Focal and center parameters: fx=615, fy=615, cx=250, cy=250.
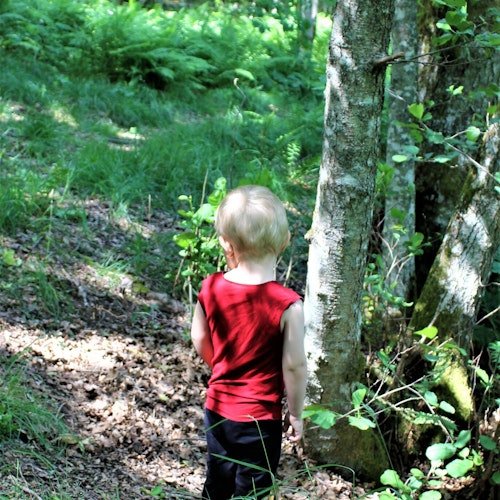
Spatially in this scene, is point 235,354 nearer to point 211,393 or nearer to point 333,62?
point 211,393

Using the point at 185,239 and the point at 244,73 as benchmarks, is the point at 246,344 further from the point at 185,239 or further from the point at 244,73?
the point at 244,73

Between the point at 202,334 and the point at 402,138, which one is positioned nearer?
the point at 202,334

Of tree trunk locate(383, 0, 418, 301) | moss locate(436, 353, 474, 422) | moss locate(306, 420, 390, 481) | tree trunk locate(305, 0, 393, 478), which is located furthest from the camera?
tree trunk locate(383, 0, 418, 301)

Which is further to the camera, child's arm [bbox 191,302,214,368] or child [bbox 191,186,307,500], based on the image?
child's arm [bbox 191,302,214,368]

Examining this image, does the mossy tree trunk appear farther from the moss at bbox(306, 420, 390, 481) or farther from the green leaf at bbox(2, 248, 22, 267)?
the green leaf at bbox(2, 248, 22, 267)

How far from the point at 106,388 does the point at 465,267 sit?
2380 millimetres

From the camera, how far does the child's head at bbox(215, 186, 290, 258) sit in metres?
2.28

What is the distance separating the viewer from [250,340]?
2357mm

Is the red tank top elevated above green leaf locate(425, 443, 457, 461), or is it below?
above

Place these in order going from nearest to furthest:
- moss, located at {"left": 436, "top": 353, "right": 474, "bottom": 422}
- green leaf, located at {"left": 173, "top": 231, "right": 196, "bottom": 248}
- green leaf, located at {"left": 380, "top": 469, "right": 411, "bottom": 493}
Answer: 1. green leaf, located at {"left": 380, "top": 469, "right": 411, "bottom": 493}
2. moss, located at {"left": 436, "top": 353, "right": 474, "bottom": 422}
3. green leaf, located at {"left": 173, "top": 231, "right": 196, "bottom": 248}

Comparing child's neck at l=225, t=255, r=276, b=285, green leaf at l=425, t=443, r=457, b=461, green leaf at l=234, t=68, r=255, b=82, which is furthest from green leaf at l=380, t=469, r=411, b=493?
green leaf at l=234, t=68, r=255, b=82

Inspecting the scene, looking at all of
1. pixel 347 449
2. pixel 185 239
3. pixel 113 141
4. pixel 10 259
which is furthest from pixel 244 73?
pixel 347 449

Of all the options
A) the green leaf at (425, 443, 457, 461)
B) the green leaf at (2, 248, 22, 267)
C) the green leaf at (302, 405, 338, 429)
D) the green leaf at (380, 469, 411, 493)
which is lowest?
the green leaf at (380, 469, 411, 493)

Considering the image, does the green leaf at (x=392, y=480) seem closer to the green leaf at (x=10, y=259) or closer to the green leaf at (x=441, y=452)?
the green leaf at (x=441, y=452)
